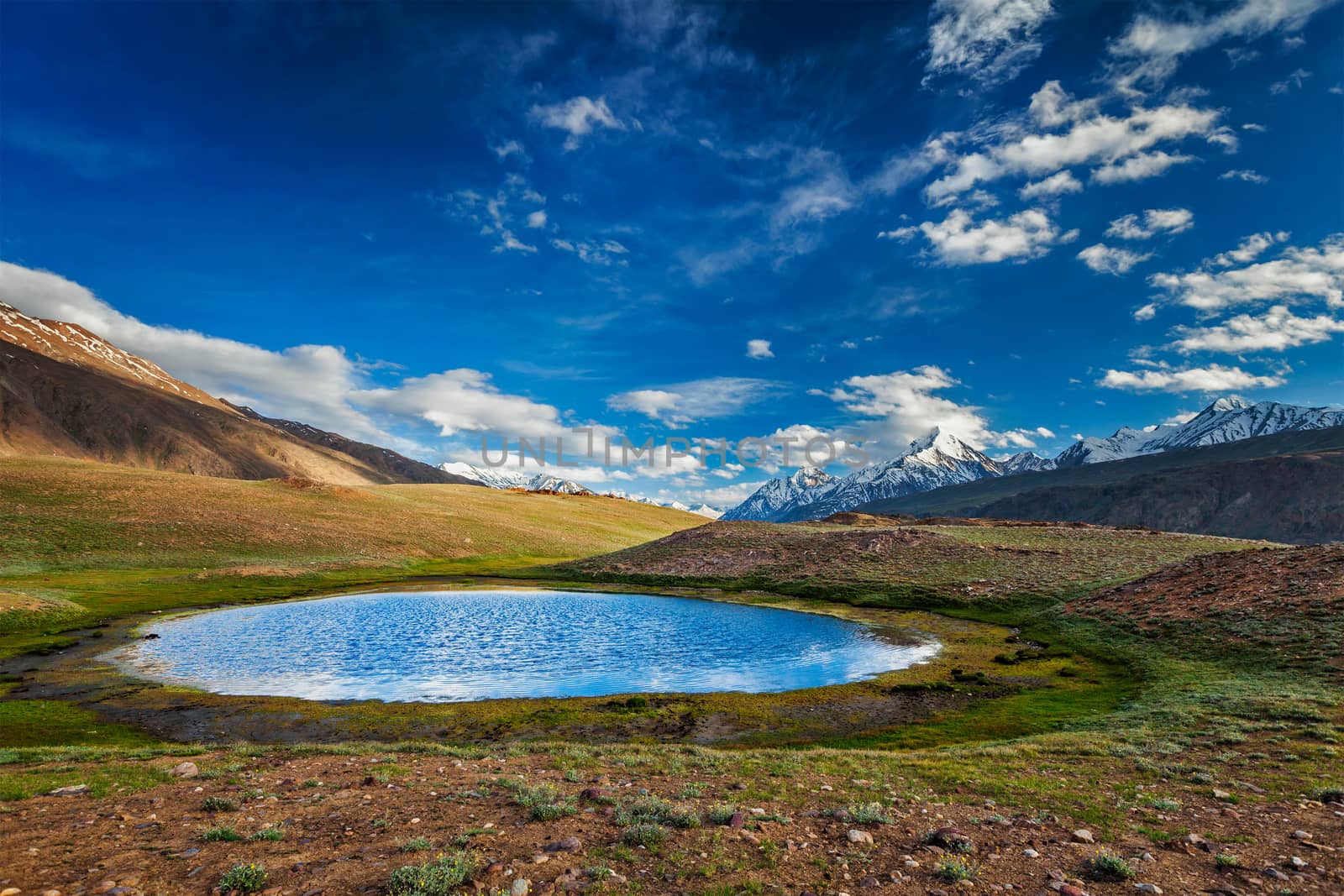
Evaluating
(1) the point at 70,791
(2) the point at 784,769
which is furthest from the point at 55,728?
(2) the point at 784,769

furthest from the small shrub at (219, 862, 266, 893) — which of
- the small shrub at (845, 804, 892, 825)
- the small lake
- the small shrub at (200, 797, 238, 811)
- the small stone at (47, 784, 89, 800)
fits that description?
the small lake

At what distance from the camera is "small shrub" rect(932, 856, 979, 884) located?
10.3 meters

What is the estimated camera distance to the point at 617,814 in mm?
13141

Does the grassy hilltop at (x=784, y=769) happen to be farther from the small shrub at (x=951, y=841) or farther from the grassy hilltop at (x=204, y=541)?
the grassy hilltop at (x=204, y=541)

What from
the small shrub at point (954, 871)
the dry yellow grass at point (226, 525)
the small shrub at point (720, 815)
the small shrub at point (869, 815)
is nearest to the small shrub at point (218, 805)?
the small shrub at point (720, 815)

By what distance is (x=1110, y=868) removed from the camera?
1050 centimetres

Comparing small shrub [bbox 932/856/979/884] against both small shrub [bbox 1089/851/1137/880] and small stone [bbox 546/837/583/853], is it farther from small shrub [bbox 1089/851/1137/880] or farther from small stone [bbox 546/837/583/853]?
small stone [bbox 546/837/583/853]

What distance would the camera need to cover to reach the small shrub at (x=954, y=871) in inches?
406

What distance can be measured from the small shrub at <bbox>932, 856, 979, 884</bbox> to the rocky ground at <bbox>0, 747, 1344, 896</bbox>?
1.4 inches

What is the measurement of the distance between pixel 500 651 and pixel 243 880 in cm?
3259

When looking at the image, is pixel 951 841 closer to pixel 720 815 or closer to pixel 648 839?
pixel 720 815

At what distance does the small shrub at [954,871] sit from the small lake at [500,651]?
70.8 feet

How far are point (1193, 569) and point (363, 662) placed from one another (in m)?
62.3

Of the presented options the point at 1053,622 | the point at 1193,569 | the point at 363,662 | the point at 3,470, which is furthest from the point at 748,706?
the point at 3,470
